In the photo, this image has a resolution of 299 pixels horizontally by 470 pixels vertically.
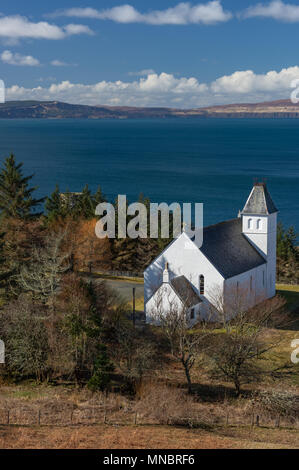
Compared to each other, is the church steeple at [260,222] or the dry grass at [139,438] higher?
the church steeple at [260,222]

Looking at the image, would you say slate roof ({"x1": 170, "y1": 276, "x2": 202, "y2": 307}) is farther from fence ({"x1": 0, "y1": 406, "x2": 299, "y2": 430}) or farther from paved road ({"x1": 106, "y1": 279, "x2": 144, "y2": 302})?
fence ({"x1": 0, "y1": 406, "x2": 299, "y2": 430})

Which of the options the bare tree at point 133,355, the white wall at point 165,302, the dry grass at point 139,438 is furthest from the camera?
the white wall at point 165,302

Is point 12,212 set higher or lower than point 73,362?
higher

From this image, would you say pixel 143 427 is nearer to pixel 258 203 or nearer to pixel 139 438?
pixel 139 438

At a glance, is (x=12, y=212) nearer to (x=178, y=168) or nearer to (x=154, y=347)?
(x=154, y=347)

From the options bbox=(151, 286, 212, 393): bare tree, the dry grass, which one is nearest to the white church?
bbox=(151, 286, 212, 393): bare tree

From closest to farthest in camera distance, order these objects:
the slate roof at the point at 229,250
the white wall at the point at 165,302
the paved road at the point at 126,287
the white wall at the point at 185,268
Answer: the white wall at the point at 165,302 < the white wall at the point at 185,268 < the slate roof at the point at 229,250 < the paved road at the point at 126,287

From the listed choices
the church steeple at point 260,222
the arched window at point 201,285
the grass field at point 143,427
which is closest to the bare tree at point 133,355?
the grass field at point 143,427

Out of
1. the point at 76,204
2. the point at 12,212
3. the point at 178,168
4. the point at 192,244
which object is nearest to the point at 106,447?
the point at 192,244

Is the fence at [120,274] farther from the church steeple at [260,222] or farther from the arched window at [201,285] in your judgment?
the arched window at [201,285]
